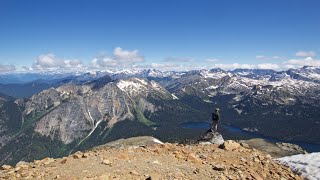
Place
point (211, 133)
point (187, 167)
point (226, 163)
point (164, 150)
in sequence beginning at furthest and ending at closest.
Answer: point (211, 133) → point (164, 150) → point (226, 163) → point (187, 167)

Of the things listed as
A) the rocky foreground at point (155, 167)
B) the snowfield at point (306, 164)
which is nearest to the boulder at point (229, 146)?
the rocky foreground at point (155, 167)

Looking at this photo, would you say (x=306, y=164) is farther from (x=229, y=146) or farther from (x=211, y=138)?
(x=211, y=138)

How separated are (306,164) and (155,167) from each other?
1183 centimetres

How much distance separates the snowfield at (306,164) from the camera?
78.2 ft

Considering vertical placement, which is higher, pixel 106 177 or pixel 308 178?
pixel 106 177

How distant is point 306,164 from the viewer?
25.5 metres

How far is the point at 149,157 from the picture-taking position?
993 inches

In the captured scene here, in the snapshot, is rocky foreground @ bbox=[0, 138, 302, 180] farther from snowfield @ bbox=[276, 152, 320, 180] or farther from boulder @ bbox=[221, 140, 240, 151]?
boulder @ bbox=[221, 140, 240, 151]

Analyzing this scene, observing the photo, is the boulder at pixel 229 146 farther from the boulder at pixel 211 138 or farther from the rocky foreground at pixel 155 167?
the boulder at pixel 211 138

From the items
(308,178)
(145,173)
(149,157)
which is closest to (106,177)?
(145,173)

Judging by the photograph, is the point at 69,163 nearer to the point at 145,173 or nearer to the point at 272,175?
the point at 145,173

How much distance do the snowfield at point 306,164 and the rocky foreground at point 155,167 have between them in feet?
2.71

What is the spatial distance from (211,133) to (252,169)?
16137mm

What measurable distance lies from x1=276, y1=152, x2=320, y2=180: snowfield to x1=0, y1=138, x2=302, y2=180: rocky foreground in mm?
827
